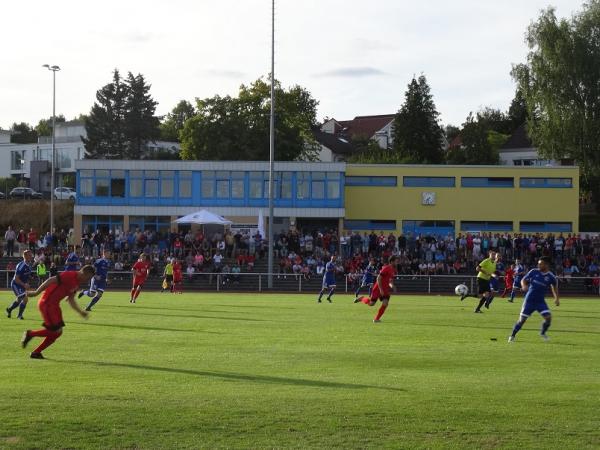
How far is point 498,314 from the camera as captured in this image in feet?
101

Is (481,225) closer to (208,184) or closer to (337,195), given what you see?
(337,195)

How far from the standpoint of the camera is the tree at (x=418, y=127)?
91.4 m

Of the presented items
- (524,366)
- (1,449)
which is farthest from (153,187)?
(1,449)

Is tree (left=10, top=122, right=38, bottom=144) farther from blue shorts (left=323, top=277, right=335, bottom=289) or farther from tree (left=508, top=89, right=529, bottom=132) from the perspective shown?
blue shorts (left=323, top=277, right=335, bottom=289)

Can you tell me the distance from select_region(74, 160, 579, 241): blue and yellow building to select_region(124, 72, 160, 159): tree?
121ft

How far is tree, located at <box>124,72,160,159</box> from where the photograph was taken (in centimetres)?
10231

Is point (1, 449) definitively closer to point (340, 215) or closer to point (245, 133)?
point (340, 215)

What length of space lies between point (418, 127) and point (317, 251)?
135 feet

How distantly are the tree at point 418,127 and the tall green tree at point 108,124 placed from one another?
30.1m

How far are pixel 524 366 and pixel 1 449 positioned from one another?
31.4ft

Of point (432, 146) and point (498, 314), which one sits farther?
point (432, 146)

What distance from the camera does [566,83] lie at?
65.8 metres

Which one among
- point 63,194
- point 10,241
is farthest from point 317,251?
point 63,194

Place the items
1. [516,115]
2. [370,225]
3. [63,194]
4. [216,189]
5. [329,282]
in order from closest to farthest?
1. [329,282]
2. [216,189]
3. [370,225]
4. [63,194]
5. [516,115]
